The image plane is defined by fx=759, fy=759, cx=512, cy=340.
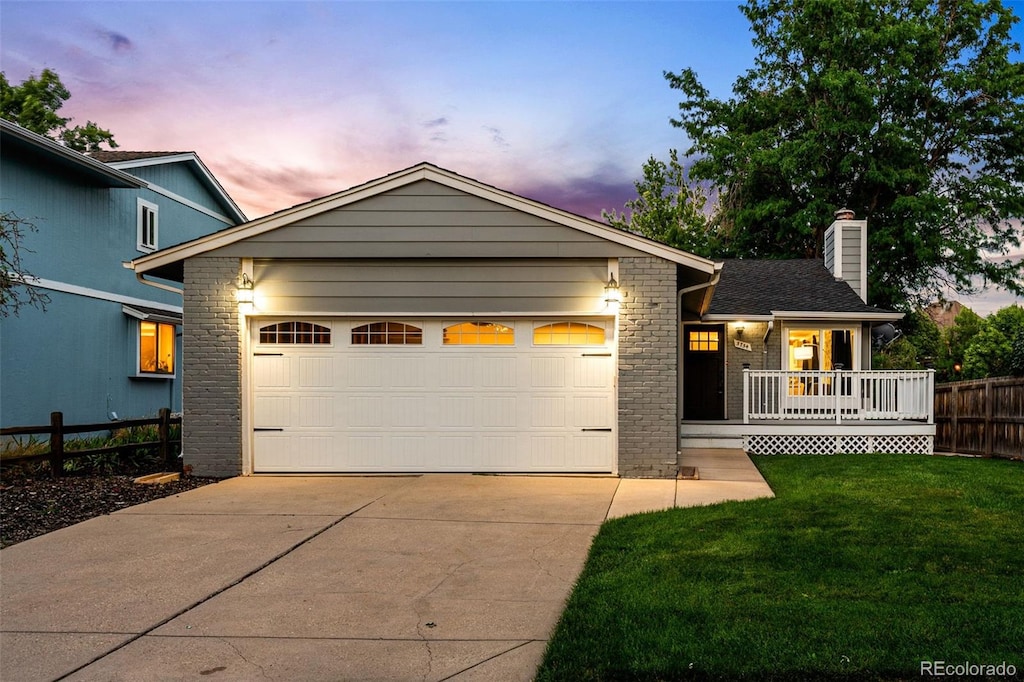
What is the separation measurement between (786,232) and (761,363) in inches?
435

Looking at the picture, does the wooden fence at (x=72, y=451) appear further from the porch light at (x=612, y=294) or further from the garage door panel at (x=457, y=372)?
the porch light at (x=612, y=294)

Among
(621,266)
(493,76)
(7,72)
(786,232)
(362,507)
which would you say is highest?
(7,72)

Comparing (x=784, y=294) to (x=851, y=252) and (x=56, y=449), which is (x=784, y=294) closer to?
(x=851, y=252)

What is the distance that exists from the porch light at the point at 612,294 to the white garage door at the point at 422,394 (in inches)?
13.0

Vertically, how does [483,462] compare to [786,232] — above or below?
below

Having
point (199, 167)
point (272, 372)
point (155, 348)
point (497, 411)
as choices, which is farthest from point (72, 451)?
point (199, 167)

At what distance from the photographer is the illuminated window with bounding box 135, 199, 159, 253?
16.7 m

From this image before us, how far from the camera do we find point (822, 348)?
1588 centimetres

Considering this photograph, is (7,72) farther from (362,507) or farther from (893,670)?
(893,670)

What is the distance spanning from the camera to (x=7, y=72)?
78.4 ft

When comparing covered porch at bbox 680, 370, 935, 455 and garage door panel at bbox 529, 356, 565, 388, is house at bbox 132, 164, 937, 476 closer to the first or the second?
garage door panel at bbox 529, 356, 565, 388

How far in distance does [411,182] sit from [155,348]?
10.2 metres

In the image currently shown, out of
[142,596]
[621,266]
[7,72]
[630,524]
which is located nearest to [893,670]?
[630,524]

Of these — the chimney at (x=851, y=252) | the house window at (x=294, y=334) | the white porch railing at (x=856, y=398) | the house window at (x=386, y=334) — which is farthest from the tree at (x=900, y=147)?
the house window at (x=294, y=334)
